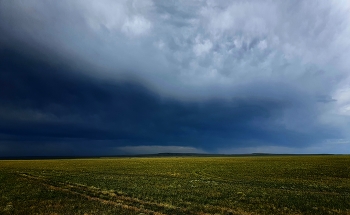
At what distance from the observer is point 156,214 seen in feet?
52.7

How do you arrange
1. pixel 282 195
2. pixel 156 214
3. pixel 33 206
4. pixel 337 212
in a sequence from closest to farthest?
pixel 156 214, pixel 337 212, pixel 33 206, pixel 282 195

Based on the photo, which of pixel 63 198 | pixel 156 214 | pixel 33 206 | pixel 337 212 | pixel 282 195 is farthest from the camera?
pixel 282 195

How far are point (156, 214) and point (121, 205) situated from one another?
13.4ft

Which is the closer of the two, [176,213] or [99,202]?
[176,213]

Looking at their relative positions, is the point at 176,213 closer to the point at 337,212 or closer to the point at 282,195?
the point at 337,212

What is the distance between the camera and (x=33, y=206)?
1828 cm

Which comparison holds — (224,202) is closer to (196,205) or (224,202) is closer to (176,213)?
(196,205)

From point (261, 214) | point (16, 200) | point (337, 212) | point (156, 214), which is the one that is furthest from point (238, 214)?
point (16, 200)

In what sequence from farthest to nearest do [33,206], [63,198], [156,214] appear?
1. [63,198]
2. [33,206]
3. [156,214]

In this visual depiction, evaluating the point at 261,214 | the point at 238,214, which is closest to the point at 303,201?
the point at 261,214

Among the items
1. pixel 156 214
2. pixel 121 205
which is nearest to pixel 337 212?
pixel 156 214

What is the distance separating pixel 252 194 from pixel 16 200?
73.7 feet

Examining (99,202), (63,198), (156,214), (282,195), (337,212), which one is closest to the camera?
(156,214)

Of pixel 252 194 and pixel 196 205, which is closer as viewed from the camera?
pixel 196 205
